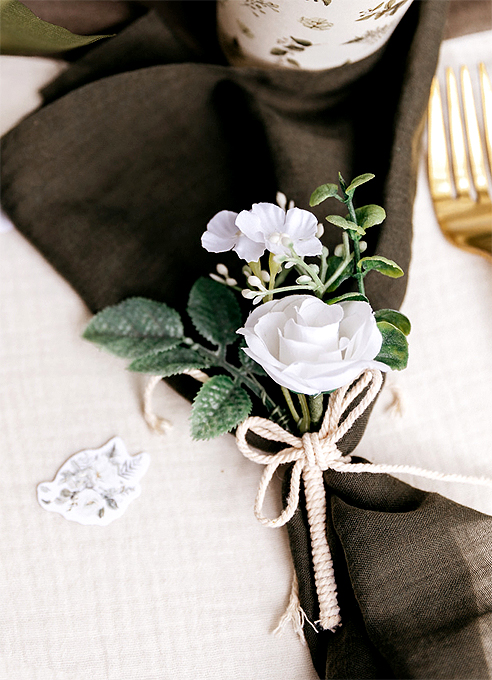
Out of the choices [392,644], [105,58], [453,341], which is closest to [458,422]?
[453,341]

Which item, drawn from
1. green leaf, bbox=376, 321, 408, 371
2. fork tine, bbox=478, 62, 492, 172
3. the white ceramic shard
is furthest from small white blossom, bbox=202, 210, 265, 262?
fork tine, bbox=478, 62, 492, 172

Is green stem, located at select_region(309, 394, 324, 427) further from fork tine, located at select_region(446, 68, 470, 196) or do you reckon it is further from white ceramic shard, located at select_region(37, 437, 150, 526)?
fork tine, located at select_region(446, 68, 470, 196)

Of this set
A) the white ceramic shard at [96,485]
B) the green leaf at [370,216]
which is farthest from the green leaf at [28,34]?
the white ceramic shard at [96,485]

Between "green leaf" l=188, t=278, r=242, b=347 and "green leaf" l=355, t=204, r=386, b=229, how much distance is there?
148mm

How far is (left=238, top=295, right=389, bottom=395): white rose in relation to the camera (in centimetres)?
29

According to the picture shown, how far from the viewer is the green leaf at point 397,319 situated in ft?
1.14

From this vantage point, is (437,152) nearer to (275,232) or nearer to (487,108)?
(487,108)

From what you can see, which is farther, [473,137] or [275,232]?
[473,137]

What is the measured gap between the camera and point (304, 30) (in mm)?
431

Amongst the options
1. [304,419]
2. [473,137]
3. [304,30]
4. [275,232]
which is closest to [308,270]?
[275,232]

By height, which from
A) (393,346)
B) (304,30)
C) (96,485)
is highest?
(304,30)

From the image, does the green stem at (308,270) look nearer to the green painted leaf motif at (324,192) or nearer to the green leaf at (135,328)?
the green painted leaf motif at (324,192)

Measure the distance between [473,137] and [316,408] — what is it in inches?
13.7

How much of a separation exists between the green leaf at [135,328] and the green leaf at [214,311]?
0.9 inches
